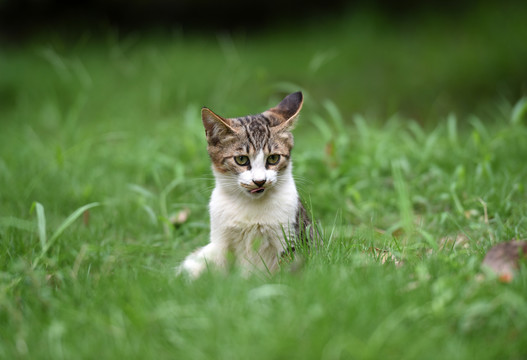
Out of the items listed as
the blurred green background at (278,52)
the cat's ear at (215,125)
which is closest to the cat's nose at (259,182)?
the cat's ear at (215,125)

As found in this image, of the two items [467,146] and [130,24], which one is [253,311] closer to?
[467,146]

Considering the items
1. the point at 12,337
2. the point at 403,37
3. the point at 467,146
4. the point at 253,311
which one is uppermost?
the point at 403,37

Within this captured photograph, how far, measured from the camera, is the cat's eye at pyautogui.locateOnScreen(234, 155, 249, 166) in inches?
127

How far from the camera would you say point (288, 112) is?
3492mm

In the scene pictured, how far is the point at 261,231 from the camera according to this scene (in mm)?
3172

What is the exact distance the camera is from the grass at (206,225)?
80.7 inches

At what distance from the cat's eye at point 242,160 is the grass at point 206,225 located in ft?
2.34

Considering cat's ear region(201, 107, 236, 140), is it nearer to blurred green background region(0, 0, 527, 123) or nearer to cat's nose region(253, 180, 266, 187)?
cat's nose region(253, 180, 266, 187)

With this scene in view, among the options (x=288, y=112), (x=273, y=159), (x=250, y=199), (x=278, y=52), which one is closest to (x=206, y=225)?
(x=250, y=199)

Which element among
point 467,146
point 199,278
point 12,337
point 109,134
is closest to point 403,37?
point 467,146

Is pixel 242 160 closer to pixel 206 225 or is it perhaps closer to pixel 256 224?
pixel 256 224

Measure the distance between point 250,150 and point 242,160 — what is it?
0.34 feet

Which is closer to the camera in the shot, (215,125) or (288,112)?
(215,125)

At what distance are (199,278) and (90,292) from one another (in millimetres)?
548
